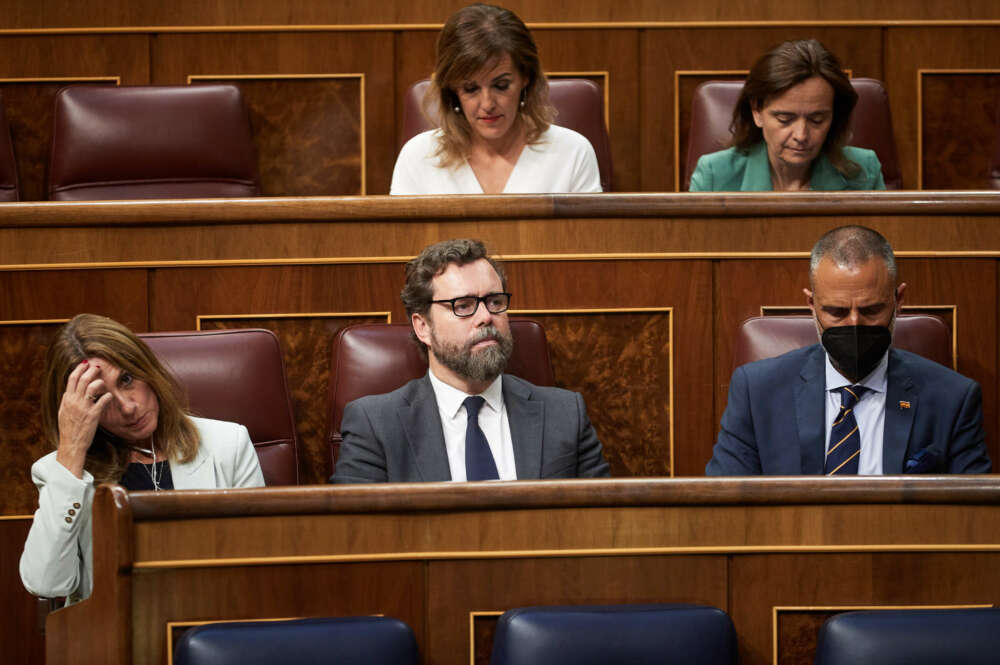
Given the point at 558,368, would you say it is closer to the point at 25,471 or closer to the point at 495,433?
the point at 495,433

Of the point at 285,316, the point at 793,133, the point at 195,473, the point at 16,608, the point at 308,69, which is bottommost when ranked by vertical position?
the point at 16,608

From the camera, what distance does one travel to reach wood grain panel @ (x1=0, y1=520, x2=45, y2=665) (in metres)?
0.91

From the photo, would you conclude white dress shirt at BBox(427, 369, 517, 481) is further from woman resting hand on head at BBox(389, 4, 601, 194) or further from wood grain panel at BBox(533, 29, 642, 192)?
wood grain panel at BBox(533, 29, 642, 192)

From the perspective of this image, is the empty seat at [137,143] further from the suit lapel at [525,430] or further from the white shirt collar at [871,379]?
the white shirt collar at [871,379]

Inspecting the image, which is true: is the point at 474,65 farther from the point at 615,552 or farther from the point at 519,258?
the point at 615,552

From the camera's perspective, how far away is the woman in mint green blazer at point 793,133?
3.43 feet

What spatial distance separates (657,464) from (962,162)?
1.83 ft

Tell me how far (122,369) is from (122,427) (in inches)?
1.5

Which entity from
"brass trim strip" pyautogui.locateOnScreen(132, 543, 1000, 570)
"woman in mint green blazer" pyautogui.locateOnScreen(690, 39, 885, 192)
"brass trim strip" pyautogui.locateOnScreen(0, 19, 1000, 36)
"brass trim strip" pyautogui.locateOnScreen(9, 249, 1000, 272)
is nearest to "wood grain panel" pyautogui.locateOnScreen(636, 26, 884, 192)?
"brass trim strip" pyautogui.locateOnScreen(0, 19, 1000, 36)

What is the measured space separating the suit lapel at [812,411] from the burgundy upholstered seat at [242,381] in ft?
1.14

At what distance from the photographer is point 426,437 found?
2.83 ft

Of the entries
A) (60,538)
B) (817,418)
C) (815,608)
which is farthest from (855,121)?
(60,538)

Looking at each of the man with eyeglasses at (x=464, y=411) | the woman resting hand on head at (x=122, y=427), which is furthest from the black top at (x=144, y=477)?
the man with eyeglasses at (x=464, y=411)

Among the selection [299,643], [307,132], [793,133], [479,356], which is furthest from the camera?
[307,132]
